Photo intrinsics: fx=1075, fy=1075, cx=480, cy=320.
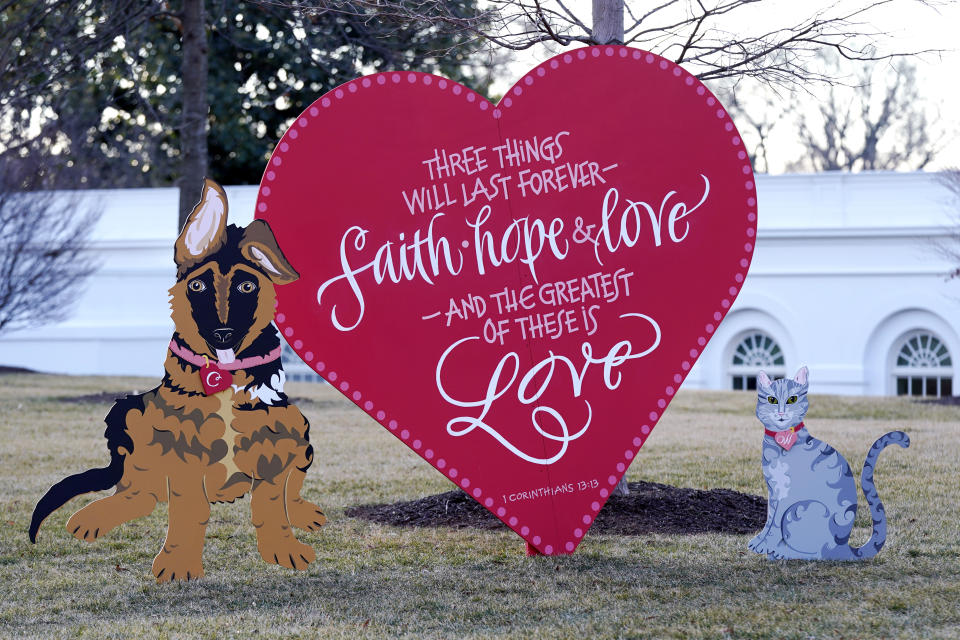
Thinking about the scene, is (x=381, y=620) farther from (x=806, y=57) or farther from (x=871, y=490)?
(x=806, y=57)

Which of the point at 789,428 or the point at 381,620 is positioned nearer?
the point at 381,620

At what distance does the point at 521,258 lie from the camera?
5957 mm

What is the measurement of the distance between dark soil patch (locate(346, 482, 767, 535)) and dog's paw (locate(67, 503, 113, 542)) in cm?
223

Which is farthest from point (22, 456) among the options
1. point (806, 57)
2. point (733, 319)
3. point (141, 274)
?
point (733, 319)

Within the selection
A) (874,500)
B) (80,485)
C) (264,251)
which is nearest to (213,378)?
(264,251)

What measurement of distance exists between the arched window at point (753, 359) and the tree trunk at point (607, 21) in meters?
14.8

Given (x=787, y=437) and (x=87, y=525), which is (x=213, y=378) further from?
(x=787, y=437)

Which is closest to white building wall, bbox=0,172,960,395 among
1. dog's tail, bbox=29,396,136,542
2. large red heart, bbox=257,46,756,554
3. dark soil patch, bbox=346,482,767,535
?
dark soil patch, bbox=346,482,767,535

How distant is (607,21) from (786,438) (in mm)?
3047

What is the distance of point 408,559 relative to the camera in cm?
605

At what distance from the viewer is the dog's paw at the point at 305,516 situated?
5523 millimetres

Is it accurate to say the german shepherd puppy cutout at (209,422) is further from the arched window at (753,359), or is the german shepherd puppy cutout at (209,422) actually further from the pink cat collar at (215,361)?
the arched window at (753,359)

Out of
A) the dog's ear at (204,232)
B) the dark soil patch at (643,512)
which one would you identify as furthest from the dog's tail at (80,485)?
the dark soil patch at (643,512)

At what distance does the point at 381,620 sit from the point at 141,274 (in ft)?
62.2
